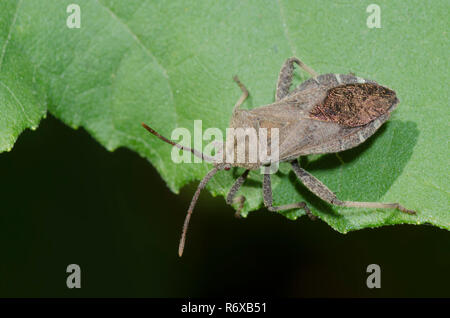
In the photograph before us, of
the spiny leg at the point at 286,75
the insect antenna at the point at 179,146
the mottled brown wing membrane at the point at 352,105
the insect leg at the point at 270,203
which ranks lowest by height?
the insect leg at the point at 270,203

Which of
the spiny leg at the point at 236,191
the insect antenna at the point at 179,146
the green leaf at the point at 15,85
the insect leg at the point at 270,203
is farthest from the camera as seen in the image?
the spiny leg at the point at 236,191

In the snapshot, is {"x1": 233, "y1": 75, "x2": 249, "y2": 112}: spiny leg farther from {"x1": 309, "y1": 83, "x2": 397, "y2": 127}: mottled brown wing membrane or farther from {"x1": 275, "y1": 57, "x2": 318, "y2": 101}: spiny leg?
{"x1": 309, "y1": 83, "x2": 397, "y2": 127}: mottled brown wing membrane

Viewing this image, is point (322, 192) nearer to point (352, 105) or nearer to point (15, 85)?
point (352, 105)

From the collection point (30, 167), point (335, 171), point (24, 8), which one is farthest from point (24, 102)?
point (335, 171)

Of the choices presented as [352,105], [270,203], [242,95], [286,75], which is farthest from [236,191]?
[352,105]

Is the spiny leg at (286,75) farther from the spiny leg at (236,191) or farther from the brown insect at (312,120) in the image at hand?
the spiny leg at (236,191)

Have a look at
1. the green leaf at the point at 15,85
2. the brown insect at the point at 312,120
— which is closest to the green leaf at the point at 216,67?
the green leaf at the point at 15,85
